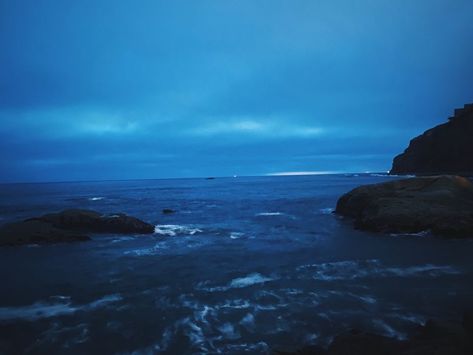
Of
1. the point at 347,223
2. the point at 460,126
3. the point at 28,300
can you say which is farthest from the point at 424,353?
the point at 460,126

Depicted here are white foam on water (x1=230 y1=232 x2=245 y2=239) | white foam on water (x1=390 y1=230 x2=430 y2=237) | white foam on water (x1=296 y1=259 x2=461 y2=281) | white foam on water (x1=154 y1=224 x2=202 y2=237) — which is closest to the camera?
white foam on water (x1=296 y1=259 x2=461 y2=281)

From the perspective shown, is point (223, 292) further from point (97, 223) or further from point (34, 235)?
point (97, 223)

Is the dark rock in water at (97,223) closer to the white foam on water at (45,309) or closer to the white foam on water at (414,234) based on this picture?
the white foam on water at (45,309)

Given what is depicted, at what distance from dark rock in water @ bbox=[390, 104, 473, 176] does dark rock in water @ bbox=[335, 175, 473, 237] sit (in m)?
66.9

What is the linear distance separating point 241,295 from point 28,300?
6369mm

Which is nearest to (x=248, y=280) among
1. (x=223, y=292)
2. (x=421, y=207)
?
(x=223, y=292)

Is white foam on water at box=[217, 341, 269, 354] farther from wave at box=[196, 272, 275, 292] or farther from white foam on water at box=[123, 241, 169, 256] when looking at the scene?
white foam on water at box=[123, 241, 169, 256]

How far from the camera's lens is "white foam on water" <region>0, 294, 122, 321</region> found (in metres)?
9.39

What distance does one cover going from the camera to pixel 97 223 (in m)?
24.3

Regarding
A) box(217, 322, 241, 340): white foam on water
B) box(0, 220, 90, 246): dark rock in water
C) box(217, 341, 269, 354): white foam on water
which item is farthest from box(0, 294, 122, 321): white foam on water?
box(0, 220, 90, 246): dark rock in water

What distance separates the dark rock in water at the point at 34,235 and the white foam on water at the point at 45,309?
426 inches

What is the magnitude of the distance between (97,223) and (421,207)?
20.7m

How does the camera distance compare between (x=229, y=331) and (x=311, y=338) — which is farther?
(x=229, y=331)

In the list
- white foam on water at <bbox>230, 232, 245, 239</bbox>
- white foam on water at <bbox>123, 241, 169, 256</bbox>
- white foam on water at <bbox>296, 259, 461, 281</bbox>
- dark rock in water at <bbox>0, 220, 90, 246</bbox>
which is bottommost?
white foam on water at <bbox>296, 259, 461, 281</bbox>
